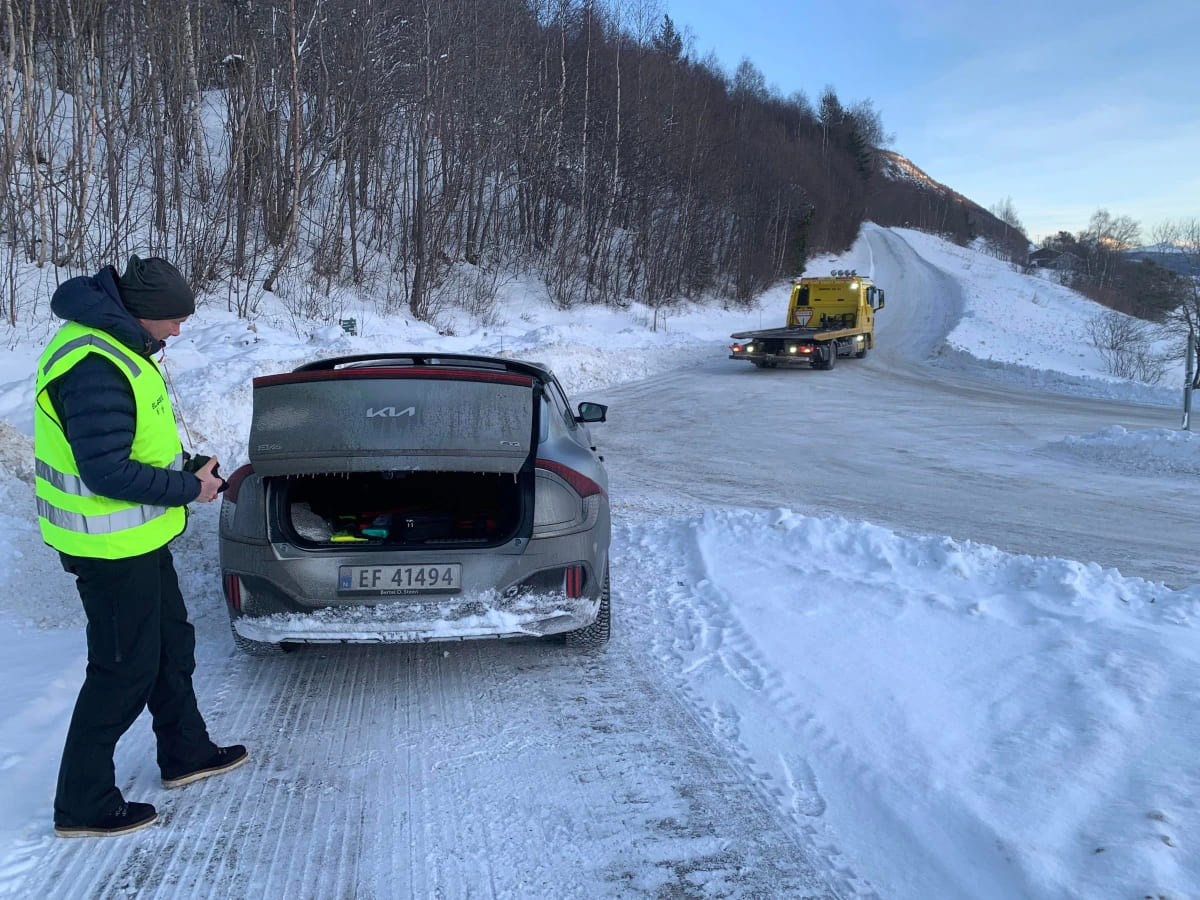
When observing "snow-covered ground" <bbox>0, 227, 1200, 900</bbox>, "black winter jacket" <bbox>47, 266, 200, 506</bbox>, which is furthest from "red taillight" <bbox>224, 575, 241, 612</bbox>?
"black winter jacket" <bbox>47, 266, 200, 506</bbox>

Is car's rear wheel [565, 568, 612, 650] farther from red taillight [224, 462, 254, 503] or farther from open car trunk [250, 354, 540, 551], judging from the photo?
red taillight [224, 462, 254, 503]

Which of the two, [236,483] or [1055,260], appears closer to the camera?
[236,483]

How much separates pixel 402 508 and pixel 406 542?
1601mm

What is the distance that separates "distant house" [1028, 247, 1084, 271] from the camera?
7600 cm

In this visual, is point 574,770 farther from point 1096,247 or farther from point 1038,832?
point 1096,247

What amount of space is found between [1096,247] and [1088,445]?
7665 cm

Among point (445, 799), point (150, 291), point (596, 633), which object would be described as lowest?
point (445, 799)

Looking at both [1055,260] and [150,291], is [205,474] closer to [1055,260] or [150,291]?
[150,291]

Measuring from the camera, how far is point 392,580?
150 inches

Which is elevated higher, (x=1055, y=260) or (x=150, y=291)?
(x=1055, y=260)

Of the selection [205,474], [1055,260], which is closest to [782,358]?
[205,474]

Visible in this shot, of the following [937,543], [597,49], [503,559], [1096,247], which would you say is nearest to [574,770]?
[503,559]

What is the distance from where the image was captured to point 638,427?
1318cm

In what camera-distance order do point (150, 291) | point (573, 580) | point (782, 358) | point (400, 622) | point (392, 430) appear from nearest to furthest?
1. point (150, 291)
2. point (400, 622)
3. point (392, 430)
4. point (573, 580)
5. point (782, 358)
